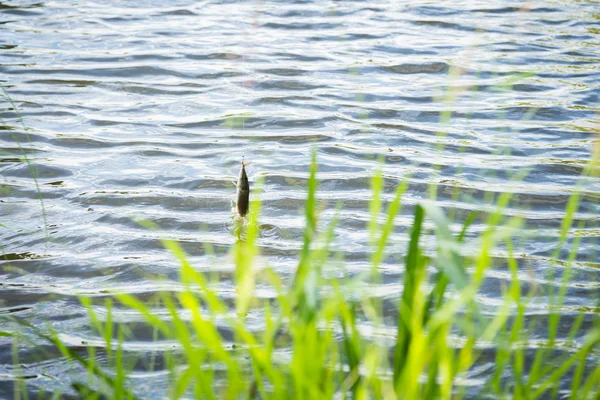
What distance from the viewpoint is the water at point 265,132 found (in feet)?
12.7

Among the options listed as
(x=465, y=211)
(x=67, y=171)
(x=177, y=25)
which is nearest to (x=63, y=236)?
(x=67, y=171)

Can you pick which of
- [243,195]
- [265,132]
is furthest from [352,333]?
[265,132]

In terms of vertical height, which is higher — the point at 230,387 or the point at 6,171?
the point at 230,387

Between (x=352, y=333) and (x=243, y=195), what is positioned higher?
(x=352, y=333)

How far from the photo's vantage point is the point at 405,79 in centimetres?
693

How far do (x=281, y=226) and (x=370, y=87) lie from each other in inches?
103

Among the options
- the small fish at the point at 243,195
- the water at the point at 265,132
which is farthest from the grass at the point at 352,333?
the small fish at the point at 243,195

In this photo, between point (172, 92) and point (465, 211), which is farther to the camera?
point (172, 92)

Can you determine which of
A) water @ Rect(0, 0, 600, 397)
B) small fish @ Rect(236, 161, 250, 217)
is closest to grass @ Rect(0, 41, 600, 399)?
water @ Rect(0, 0, 600, 397)

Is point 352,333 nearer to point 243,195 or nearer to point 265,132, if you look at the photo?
point 243,195

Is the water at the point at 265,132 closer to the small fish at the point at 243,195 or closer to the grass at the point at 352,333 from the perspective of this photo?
the grass at the point at 352,333

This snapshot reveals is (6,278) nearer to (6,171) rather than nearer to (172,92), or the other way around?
(6,171)

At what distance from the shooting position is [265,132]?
5.77 metres

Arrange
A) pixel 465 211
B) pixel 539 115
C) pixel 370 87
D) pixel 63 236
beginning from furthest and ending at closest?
pixel 370 87 < pixel 539 115 < pixel 465 211 < pixel 63 236
